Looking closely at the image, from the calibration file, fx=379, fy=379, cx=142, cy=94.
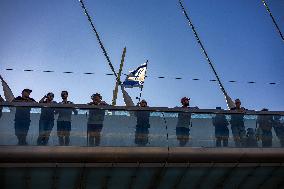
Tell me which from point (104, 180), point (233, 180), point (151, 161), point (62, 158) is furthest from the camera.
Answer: point (233, 180)

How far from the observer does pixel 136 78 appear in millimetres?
19812

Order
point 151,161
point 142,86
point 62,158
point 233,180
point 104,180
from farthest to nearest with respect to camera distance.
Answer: point 142,86
point 233,180
point 104,180
point 151,161
point 62,158

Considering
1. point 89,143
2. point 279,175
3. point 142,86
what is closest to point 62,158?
point 89,143

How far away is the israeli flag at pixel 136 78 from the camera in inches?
771

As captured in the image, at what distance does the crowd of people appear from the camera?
9.16 metres

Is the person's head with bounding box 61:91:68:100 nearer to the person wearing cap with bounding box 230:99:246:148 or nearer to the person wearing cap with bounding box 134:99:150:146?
the person wearing cap with bounding box 134:99:150:146

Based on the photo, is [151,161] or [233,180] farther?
[233,180]

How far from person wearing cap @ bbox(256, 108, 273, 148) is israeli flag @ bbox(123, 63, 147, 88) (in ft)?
30.9

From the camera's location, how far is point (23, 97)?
9789 mm

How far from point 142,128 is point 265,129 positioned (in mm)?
3603

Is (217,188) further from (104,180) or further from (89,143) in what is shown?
(89,143)

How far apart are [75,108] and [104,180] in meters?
2.44

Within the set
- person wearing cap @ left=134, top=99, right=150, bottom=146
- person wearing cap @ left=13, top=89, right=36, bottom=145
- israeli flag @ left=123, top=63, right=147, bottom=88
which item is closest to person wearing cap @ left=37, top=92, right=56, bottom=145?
person wearing cap @ left=13, top=89, right=36, bottom=145

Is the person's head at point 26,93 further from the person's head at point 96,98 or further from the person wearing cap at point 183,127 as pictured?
the person wearing cap at point 183,127
